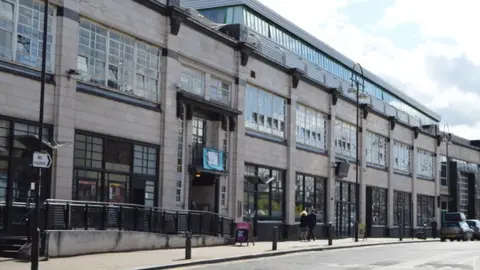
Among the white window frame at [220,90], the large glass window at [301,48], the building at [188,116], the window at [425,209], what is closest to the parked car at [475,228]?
the window at [425,209]

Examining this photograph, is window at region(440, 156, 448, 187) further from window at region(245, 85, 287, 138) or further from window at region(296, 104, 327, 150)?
window at region(245, 85, 287, 138)

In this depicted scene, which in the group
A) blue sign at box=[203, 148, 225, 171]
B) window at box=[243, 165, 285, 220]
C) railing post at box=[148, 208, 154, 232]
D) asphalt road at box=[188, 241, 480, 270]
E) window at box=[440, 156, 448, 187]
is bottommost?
asphalt road at box=[188, 241, 480, 270]

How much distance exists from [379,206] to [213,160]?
27.3 meters

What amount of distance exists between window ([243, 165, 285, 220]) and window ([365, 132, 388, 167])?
16163 millimetres

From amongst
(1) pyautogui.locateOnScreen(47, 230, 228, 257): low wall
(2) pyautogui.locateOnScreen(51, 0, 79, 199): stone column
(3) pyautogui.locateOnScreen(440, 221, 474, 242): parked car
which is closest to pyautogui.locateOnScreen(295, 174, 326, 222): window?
(3) pyautogui.locateOnScreen(440, 221, 474, 242): parked car

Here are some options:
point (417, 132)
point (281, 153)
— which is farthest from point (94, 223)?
point (417, 132)

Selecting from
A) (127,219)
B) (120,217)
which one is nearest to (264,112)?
(127,219)

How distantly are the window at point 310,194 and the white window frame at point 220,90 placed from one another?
926cm

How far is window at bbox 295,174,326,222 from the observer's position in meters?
43.2

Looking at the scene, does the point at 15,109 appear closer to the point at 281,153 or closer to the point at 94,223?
the point at 94,223

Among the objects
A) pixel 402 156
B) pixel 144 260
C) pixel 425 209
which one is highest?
pixel 402 156

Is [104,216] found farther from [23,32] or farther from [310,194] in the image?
[310,194]

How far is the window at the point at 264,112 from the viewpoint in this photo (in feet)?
126

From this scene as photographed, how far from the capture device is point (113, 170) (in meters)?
27.6
